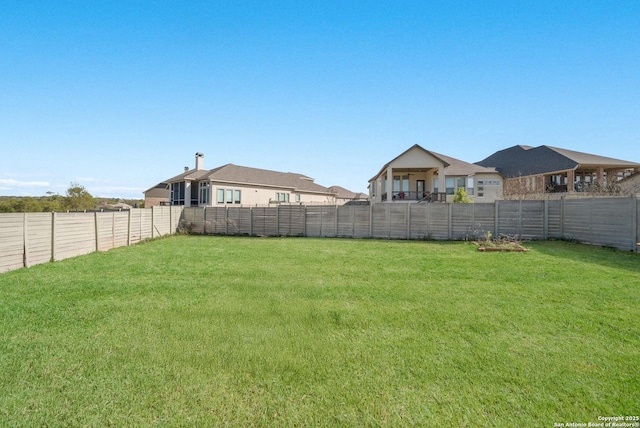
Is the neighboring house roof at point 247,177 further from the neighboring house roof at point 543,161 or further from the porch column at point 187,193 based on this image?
the neighboring house roof at point 543,161

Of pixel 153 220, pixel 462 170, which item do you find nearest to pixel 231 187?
pixel 153 220

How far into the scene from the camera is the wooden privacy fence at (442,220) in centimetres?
1021

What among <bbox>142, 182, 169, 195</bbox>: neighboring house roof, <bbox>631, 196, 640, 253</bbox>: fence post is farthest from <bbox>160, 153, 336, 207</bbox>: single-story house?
<bbox>631, 196, 640, 253</bbox>: fence post

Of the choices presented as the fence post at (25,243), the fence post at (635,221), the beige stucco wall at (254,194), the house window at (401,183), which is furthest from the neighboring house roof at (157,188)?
the fence post at (635,221)

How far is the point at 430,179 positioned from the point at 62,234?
2509 cm

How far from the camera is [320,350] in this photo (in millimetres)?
3152

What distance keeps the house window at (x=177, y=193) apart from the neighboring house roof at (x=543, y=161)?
3311cm

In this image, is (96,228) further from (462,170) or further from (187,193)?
(462,170)

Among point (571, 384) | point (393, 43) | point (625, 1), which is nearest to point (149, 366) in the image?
point (571, 384)

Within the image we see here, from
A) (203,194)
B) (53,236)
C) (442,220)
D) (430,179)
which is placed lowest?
(53,236)

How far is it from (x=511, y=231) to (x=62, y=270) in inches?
678

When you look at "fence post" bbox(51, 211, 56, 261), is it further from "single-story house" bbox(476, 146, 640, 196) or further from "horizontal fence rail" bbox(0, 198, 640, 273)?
"single-story house" bbox(476, 146, 640, 196)

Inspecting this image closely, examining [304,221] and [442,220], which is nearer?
[442,220]

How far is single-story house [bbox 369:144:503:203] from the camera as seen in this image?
21.1 metres
